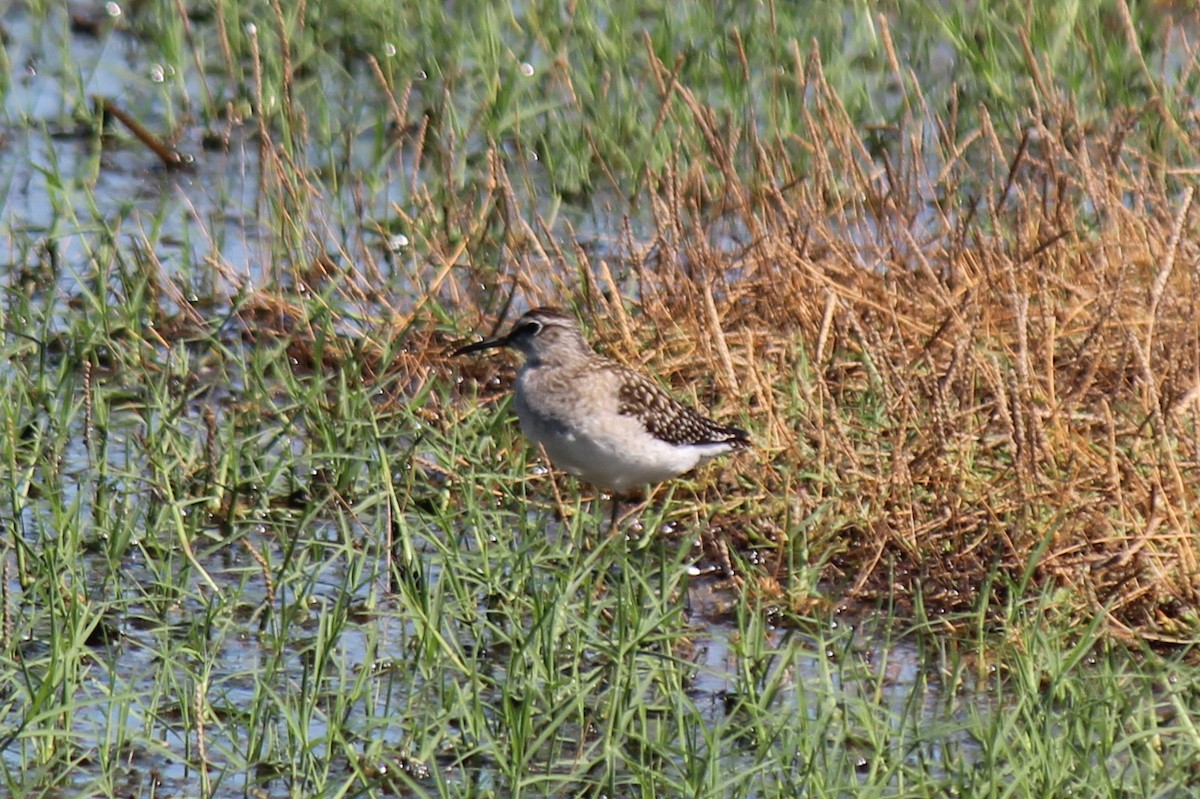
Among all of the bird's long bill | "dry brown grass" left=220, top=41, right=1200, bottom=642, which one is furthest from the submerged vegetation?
the bird's long bill

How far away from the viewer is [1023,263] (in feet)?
24.4

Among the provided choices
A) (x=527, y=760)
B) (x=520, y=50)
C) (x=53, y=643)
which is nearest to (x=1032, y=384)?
(x=527, y=760)

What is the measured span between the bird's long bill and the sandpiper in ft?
1.19

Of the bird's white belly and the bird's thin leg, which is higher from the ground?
the bird's white belly

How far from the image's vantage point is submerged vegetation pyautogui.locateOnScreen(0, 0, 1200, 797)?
515 cm

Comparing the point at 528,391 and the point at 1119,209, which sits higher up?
the point at 1119,209

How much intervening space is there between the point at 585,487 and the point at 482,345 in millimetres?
607

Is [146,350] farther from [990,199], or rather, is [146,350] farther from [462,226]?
[990,199]

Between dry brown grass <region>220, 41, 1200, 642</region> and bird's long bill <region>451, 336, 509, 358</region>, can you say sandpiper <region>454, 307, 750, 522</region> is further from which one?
bird's long bill <region>451, 336, 509, 358</region>

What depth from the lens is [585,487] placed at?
24.8 feet

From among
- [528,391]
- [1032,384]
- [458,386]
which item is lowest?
[458,386]

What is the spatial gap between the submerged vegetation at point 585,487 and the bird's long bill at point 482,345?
13 centimetres

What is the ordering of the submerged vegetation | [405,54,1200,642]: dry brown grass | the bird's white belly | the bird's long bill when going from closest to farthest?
the submerged vegetation, [405,54,1200,642]: dry brown grass, the bird's white belly, the bird's long bill

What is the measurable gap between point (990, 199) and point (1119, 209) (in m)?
0.49
